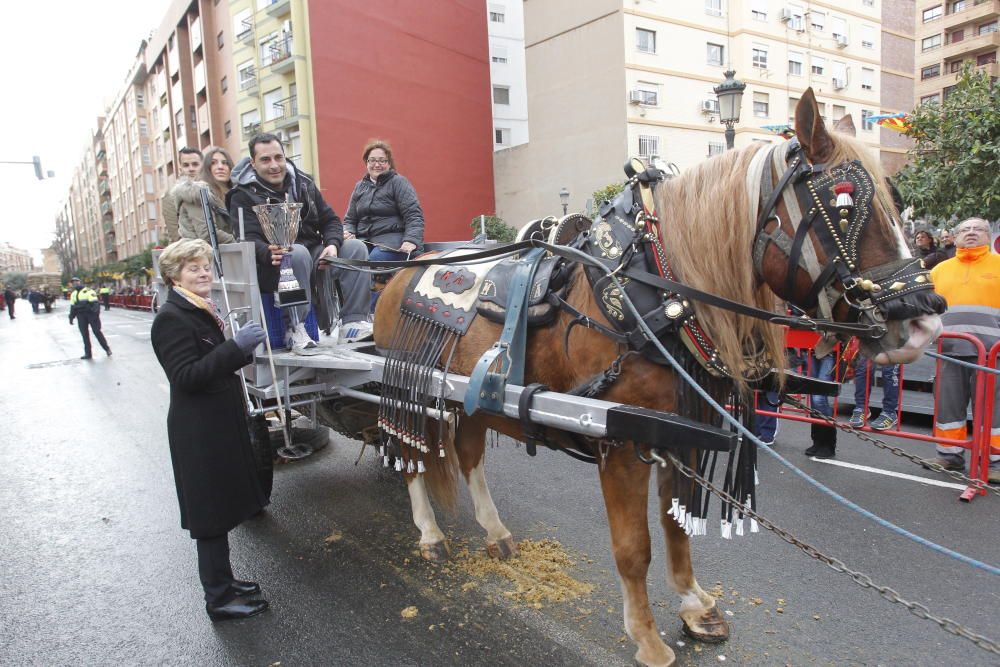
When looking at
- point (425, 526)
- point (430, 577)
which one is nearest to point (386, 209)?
point (425, 526)

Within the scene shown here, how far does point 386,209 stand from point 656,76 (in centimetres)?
2561

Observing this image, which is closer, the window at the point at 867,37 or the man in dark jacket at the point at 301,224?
the man in dark jacket at the point at 301,224

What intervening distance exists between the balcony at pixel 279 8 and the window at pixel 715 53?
19119 mm

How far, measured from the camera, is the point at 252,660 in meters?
2.73

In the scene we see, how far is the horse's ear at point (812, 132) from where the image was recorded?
1955 mm

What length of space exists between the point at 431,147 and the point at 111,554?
91.7 ft

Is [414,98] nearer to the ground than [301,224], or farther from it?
farther from it

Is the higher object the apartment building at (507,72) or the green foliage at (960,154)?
the apartment building at (507,72)

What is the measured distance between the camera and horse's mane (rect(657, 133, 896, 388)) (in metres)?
2.22

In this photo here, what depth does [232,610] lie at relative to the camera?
303cm

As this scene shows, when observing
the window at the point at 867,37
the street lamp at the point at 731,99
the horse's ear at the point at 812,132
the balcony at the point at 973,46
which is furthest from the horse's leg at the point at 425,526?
the balcony at the point at 973,46

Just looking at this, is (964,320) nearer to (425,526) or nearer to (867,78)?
(425,526)

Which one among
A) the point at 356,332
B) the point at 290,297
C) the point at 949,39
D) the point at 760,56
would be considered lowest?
the point at 356,332

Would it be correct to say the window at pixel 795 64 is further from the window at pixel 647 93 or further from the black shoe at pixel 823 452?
the black shoe at pixel 823 452
